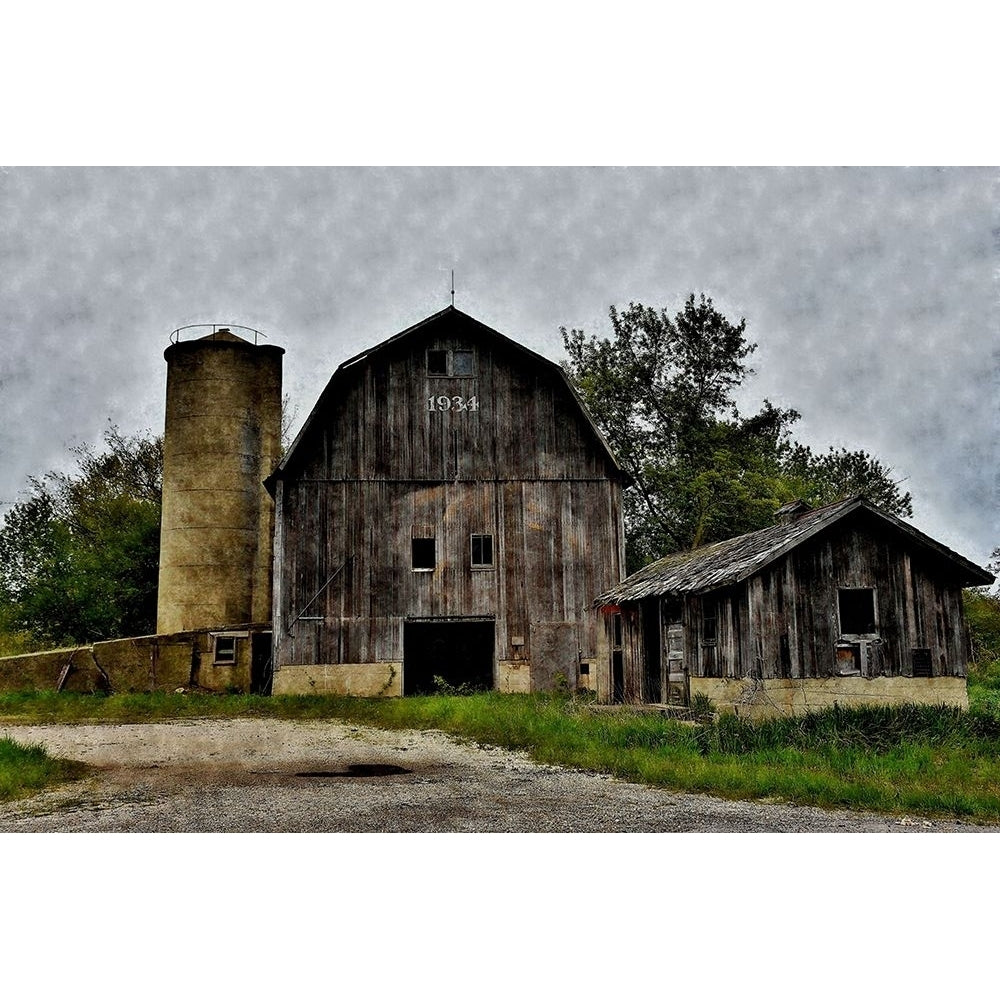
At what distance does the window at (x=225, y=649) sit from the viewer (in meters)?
17.8

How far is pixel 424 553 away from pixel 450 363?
3.06 meters

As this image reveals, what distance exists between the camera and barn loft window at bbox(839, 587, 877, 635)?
1105cm

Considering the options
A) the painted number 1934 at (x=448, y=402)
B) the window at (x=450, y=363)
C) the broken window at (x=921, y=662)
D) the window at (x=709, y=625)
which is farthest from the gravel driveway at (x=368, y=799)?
the window at (x=450, y=363)

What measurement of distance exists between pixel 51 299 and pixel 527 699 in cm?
811

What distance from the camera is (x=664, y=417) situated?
22156 mm

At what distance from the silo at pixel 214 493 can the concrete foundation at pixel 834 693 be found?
37.0 ft

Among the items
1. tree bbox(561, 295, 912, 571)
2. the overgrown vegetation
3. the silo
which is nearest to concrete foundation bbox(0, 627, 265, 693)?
the silo

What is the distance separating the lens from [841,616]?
36.9 ft

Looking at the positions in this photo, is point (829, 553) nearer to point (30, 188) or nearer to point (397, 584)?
point (397, 584)

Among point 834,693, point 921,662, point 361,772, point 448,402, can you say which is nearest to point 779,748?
point 834,693

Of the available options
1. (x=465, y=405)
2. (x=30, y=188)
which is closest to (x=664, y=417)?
(x=465, y=405)

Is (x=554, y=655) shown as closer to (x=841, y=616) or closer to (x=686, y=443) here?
(x=841, y=616)

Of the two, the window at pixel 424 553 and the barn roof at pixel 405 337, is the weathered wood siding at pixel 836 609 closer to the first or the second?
the barn roof at pixel 405 337

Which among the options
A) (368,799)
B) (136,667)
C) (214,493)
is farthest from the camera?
(214,493)
